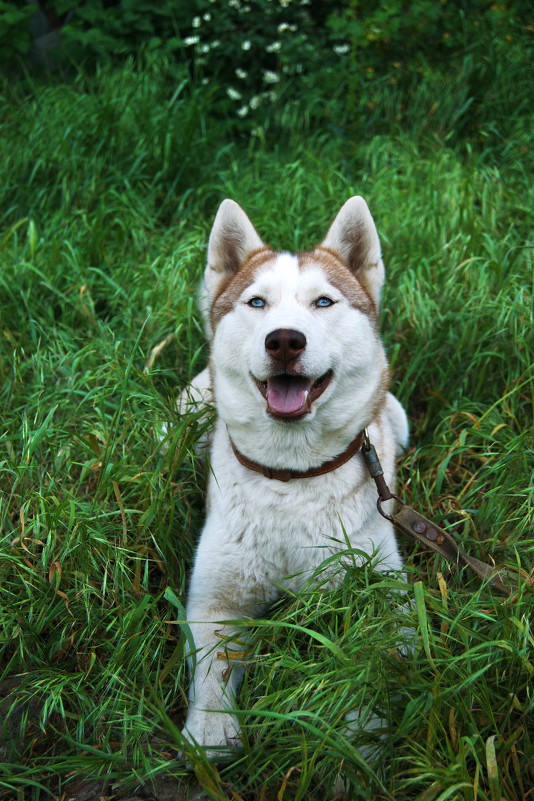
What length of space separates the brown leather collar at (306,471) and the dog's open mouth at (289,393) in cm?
27

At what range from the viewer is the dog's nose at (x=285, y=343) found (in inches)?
84.1

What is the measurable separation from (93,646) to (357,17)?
5.27 meters

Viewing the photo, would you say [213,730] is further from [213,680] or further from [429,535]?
[429,535]

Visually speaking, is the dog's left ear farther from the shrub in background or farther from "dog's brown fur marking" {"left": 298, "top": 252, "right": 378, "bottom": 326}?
the shrub in background

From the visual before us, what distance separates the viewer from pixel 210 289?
9.41 feet

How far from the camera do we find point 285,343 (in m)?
2.14

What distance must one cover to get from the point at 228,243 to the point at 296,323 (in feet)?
2.60

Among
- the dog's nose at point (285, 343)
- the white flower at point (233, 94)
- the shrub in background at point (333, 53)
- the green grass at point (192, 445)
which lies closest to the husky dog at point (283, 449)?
the dog's nose at point (285, 343)

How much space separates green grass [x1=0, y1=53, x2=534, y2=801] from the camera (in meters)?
1.88

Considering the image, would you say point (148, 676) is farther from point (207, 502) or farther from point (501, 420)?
point (501, 420)

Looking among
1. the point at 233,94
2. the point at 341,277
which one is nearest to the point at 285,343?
the point at 341,277

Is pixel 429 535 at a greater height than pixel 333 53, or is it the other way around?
pixel 333 53

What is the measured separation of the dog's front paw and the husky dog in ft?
0.21

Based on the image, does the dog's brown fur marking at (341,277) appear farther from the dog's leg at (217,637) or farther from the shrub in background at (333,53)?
the shrub in background at (333,53)
